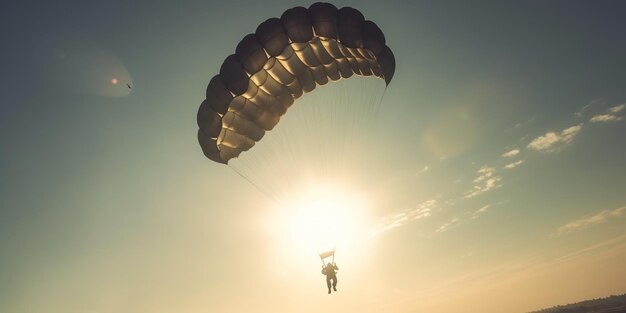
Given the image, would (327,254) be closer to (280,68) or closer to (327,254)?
(327,254)

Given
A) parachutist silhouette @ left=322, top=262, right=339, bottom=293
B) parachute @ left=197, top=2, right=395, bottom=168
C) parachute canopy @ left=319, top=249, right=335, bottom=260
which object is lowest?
parachutist silhouette @ left=322, top=262, right=339, bottom=293

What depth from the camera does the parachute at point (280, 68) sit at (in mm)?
11438

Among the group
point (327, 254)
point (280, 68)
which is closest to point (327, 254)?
point (327, 254)

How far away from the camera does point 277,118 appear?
1437cm

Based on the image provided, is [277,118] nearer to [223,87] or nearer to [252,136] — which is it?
[252,136]

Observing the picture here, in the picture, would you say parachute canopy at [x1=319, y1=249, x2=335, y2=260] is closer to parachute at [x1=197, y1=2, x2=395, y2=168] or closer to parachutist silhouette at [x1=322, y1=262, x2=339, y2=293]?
parachutist silhouette at [x1=322, y1=262, x2=339, y2=293]

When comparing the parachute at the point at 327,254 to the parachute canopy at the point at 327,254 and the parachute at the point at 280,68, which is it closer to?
the parachute canopy at the point at 327,254

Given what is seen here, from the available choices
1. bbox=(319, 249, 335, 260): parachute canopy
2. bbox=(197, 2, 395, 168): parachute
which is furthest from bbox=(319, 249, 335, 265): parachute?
bbox=(197, 2, 395, 168): parachute

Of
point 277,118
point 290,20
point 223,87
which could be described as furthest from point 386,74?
point 223,87

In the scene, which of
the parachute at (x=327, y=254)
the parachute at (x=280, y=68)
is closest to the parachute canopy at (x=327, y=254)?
the parachute at (x=327, y=254)

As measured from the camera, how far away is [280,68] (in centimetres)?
1288

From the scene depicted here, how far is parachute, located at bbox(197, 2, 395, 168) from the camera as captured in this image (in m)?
11.4

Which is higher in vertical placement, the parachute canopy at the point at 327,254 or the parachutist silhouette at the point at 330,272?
the parachute canopy at the point at 327,254

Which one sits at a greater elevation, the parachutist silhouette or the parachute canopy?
the parachute canopy
